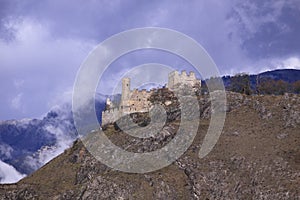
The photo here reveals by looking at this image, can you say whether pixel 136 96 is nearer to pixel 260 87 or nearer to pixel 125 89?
pixel 125 89

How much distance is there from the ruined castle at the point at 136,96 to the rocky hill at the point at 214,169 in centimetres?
2321

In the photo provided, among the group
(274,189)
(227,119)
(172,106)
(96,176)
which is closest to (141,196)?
(96,176)

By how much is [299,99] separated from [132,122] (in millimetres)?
42630

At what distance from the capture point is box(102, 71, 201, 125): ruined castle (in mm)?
147875

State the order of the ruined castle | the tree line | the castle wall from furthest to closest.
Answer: the castle wall, the ruined castle, the tree line

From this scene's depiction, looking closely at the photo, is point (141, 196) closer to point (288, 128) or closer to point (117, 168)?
point (117, 168)

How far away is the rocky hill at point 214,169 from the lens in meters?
96.2

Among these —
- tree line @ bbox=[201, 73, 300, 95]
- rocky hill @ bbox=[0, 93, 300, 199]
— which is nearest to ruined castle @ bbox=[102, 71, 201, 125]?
tree line @ bbox=[201, 73, 300, 95]

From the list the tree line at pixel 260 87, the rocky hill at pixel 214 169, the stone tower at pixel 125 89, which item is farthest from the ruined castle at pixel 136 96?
the rocky hill at pixel 214 169

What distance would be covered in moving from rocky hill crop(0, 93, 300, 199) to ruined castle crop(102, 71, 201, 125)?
76.1ft

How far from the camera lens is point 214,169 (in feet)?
333

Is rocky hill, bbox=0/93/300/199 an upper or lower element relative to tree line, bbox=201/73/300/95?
lower

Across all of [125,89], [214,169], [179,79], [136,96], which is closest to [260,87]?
[179,79]

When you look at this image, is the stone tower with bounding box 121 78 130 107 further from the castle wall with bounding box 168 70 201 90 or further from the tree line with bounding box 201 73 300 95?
the tree line with bounding box 201 73 300 95
